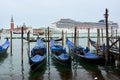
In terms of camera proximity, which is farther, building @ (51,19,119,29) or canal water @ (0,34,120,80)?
building @ (51,19,119,29)

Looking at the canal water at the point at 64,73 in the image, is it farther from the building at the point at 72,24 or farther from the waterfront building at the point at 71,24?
the waterfront building at the point at 71,24

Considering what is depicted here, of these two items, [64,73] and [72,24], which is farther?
[72,24]

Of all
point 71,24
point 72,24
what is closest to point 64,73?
point 72,24

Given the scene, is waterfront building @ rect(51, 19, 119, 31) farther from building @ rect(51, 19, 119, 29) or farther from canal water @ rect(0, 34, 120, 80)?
canal water @ rect(0, 34, 120, 80)

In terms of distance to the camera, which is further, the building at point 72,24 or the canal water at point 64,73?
the building at point 72,24

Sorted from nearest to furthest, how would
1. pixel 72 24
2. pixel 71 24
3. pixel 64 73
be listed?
pixel 64 73, pixel 72 24, pixel 71 24

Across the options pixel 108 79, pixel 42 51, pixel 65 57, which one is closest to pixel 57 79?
pixel 108 79

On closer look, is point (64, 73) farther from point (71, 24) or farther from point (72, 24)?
point (71, 24)

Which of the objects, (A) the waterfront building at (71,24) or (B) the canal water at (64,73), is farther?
(A) the waterfront building at (71,24)

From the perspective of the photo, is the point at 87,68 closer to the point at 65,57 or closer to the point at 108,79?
the point at 65,57

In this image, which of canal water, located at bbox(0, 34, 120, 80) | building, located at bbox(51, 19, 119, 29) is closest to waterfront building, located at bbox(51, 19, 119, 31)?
building, located at bbox(51, 19, 119, 29)

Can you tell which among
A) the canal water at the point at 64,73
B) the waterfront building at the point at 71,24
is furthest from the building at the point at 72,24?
the canal water at the point at 64,73

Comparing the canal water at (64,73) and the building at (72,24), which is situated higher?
Answer: the building at (72,24)

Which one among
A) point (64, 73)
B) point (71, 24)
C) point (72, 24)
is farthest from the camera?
point (71, 24)
